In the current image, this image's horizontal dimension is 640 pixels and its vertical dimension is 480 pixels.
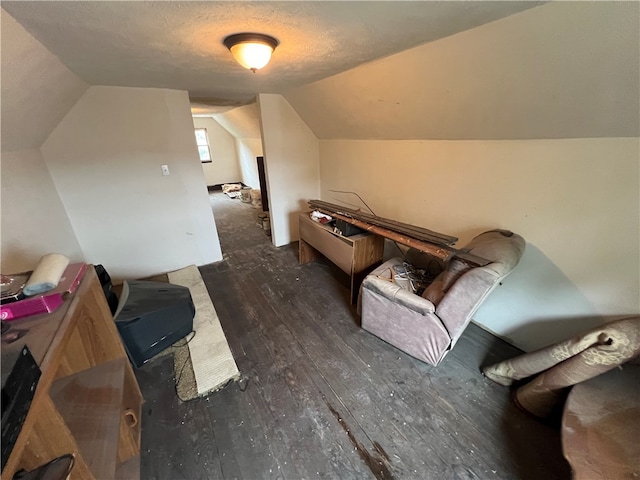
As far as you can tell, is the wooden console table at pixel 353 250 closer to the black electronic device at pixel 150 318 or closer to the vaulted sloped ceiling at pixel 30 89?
the black electronic device at pixel 150 318

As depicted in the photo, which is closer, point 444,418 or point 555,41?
point 555,41

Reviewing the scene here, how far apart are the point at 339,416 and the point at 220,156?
7.12m

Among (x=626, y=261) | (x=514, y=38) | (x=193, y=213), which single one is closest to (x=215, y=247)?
(x=193, y=213)

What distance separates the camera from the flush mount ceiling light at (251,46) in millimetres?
1385

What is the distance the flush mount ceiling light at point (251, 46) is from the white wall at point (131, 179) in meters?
1.68

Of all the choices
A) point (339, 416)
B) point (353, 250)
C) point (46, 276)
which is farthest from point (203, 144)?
point (339, 416)

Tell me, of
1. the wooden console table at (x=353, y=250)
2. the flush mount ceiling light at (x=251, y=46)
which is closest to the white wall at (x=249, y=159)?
the wooden console table at (x=353, y=250)

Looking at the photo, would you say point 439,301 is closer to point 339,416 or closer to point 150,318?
point 339,416

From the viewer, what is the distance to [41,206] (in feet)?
6.95

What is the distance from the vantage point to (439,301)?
5.63ft

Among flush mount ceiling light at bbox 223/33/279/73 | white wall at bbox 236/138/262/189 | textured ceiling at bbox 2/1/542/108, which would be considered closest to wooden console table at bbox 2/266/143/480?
textured ceiling at bbox 2/1/542/108

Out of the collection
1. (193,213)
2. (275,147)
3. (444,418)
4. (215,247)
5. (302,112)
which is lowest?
(444,418)

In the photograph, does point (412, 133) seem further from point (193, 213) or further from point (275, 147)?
point (193, 213)

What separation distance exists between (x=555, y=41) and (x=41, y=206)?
3.37 metres
